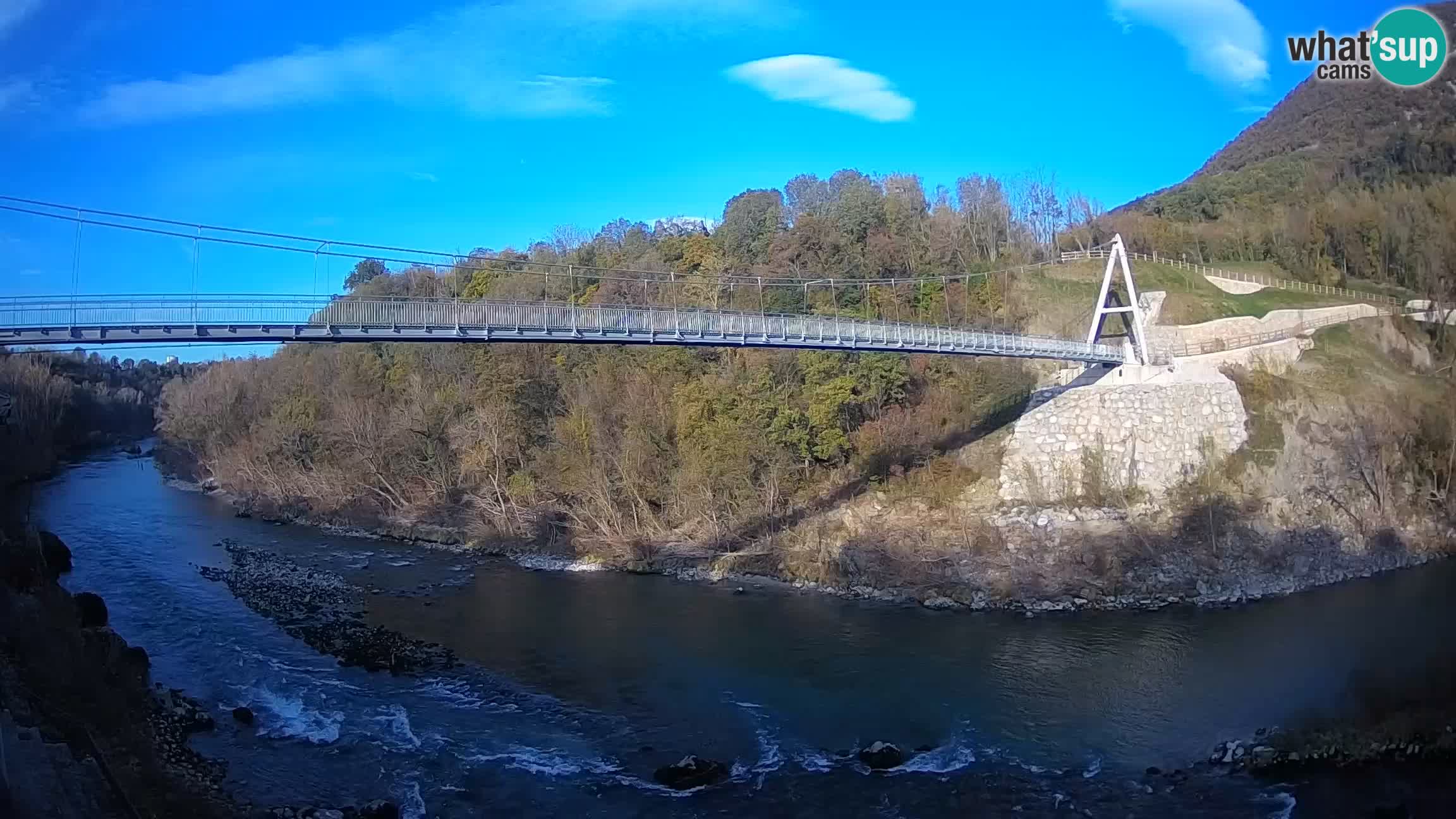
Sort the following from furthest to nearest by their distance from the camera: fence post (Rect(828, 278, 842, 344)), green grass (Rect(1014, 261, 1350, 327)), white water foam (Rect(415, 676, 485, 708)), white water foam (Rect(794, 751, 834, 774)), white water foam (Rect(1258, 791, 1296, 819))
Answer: green grass (Rect(1014, 261, 1350, 327)), fence post (Rect(828, 278, 842, 344)), white water foam (Rect(415, 676, 485, 708)), white water foam (Rect(794, 751, 834, 774)), white water foam (Rect(1258, 791, 1296, 819))

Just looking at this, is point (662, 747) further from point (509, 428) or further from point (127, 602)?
point (509, 428)

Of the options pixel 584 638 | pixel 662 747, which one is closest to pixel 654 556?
pixel 584 638

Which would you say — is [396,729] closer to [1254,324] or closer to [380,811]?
[380,811]

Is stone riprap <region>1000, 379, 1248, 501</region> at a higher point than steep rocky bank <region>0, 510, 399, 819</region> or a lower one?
higher

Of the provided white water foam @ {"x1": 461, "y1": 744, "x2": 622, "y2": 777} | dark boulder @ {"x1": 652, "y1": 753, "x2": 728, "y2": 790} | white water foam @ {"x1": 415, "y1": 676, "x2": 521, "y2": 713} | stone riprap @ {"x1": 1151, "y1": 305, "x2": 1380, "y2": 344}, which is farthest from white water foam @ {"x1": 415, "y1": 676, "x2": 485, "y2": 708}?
Answer: stone riprap @ {"x1": 1151, "y1": 305, "x2": 1380, "y2": 344}

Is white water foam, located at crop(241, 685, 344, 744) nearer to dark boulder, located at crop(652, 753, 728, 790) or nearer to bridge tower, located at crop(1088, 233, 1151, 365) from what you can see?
dark boulder, located at crop(652, 753, 728, 790)

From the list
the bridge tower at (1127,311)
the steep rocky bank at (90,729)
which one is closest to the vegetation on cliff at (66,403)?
the steep rocky bank at (90,729)

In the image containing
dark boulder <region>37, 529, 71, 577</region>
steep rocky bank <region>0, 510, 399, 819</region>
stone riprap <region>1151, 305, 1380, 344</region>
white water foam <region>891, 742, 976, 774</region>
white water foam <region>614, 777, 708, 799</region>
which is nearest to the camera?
steep rocky bank <region>0, 510, 399, 819</region>
